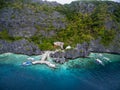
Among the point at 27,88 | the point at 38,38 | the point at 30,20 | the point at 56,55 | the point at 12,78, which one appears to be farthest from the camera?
the point at 30,20

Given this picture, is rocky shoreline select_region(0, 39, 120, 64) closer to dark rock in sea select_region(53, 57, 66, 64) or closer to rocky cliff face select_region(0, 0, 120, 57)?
rocky cliff face select_region(0, 0, 120, 57)

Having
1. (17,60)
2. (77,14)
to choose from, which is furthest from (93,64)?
(77,14)

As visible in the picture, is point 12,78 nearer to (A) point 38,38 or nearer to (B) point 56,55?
(B) point 56,55

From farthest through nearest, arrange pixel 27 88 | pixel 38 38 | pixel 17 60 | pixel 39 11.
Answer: pixel 39 11 → pixel 38 38 → pixel 17 60 → pixel 27 88

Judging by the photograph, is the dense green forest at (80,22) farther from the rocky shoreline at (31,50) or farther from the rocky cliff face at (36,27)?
the rocky shoreline at (31,50)

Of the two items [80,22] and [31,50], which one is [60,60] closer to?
[31,50]

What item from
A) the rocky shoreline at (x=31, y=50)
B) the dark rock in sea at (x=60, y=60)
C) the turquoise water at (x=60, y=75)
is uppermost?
the rocky shoreline at (x=31, y=50)

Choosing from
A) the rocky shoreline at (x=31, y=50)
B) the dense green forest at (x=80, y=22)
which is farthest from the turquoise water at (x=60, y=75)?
the dense green forest at (x=80, y=22)

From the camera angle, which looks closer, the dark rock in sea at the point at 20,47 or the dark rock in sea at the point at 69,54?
the dark rock in sea at the point at 69,54
